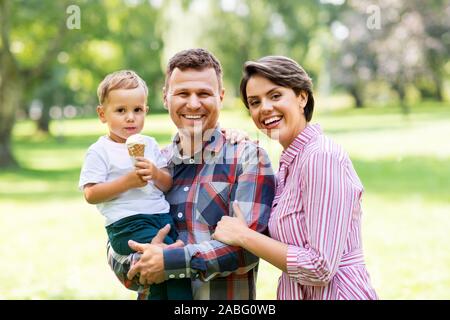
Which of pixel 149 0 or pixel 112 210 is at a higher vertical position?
pixel 149 0

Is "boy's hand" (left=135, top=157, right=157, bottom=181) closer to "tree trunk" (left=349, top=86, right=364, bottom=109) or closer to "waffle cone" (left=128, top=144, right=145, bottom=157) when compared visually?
"waffle cone" (left=128, top=144, right=145, bottom=157)

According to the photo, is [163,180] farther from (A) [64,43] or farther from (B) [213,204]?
(A) [64,43]

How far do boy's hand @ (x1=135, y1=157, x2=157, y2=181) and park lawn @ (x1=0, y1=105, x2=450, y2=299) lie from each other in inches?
34.5

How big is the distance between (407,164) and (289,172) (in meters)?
17.0

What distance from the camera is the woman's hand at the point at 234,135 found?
9.94 ft

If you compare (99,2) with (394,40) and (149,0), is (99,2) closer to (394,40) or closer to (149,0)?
(149,0)

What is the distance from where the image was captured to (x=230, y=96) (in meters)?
55.0

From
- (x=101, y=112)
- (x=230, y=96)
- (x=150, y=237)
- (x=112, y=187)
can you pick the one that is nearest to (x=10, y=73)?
(x=101, y=112)

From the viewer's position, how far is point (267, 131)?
2.91 metres

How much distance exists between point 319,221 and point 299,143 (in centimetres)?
39

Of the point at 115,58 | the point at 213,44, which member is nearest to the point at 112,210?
the point at 115,58

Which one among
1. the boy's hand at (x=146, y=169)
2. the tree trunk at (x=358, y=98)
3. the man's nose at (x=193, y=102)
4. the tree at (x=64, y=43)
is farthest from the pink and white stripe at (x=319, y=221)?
the tree trunk at (x=358, y=98)

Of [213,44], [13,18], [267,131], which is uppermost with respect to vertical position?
[213,44]

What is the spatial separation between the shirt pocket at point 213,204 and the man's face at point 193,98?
0.92ft
